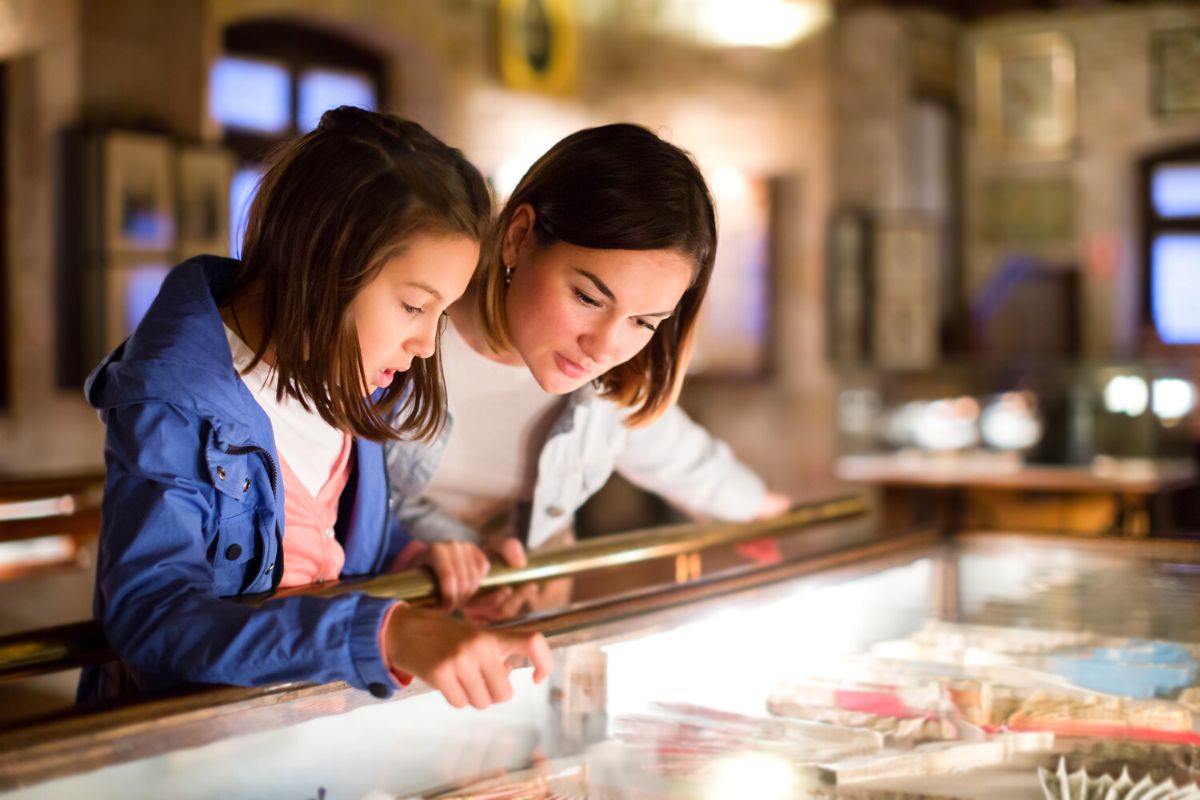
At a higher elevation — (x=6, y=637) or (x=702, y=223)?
(x=702, y=223)

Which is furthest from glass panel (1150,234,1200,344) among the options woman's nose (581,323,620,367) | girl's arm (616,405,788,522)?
woman's nose (581,323,620,367)

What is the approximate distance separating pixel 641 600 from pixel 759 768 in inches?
8.4

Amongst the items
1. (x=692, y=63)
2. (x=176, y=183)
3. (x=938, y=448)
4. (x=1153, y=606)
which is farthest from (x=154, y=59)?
(x=938, y=448)

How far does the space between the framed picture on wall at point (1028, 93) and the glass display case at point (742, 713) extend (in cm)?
1010

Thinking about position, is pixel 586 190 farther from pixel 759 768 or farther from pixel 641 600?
pixel 759 768

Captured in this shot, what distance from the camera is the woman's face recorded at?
44.8 inches

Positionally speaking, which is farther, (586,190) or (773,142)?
(773,142)

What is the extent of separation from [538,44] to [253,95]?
5.85 feet

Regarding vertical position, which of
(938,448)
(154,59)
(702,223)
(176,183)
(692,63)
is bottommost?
(938,448)

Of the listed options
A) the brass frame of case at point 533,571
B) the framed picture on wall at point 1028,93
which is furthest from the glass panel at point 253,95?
the framed picture on wall at point 1028,93

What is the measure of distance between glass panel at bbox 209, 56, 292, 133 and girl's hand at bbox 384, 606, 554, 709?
5.04 meters

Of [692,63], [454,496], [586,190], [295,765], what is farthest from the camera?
[692,63]

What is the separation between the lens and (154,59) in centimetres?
491

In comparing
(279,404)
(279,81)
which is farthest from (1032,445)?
(279,404)
